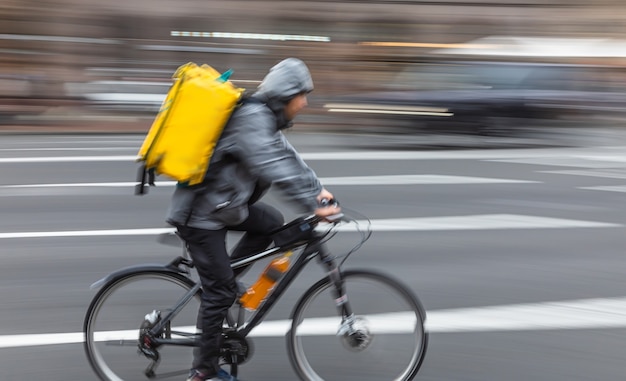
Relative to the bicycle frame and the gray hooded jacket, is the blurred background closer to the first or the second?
the bicycle frame

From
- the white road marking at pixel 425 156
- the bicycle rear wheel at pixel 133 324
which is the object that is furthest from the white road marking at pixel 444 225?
the white road marking at pixel 425 156

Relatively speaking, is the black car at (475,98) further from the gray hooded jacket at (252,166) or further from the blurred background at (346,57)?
the gray hooded jacket at (252,166)

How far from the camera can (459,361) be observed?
4.65 m

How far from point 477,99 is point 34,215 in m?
7.59

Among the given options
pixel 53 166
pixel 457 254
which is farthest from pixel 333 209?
pixel 53 166

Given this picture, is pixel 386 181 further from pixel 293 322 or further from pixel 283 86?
pixel 283 86

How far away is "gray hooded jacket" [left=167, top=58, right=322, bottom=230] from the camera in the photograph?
144 inches

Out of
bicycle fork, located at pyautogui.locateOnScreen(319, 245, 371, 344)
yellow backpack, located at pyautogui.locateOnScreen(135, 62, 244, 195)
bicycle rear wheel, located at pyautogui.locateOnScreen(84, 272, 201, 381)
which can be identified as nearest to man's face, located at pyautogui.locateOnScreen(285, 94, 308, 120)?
yellow backpack, located at pyautogui.locateOnScreen(135, 62, 244, 195)

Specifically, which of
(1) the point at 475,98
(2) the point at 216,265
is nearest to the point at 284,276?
(2) the point at 216,265

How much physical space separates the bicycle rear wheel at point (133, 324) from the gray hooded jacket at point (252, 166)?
463 millimetres

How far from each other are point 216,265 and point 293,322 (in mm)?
528

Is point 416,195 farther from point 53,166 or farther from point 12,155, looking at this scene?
point 12,155

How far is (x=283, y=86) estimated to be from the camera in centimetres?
368

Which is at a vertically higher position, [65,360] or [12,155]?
[65,360]
